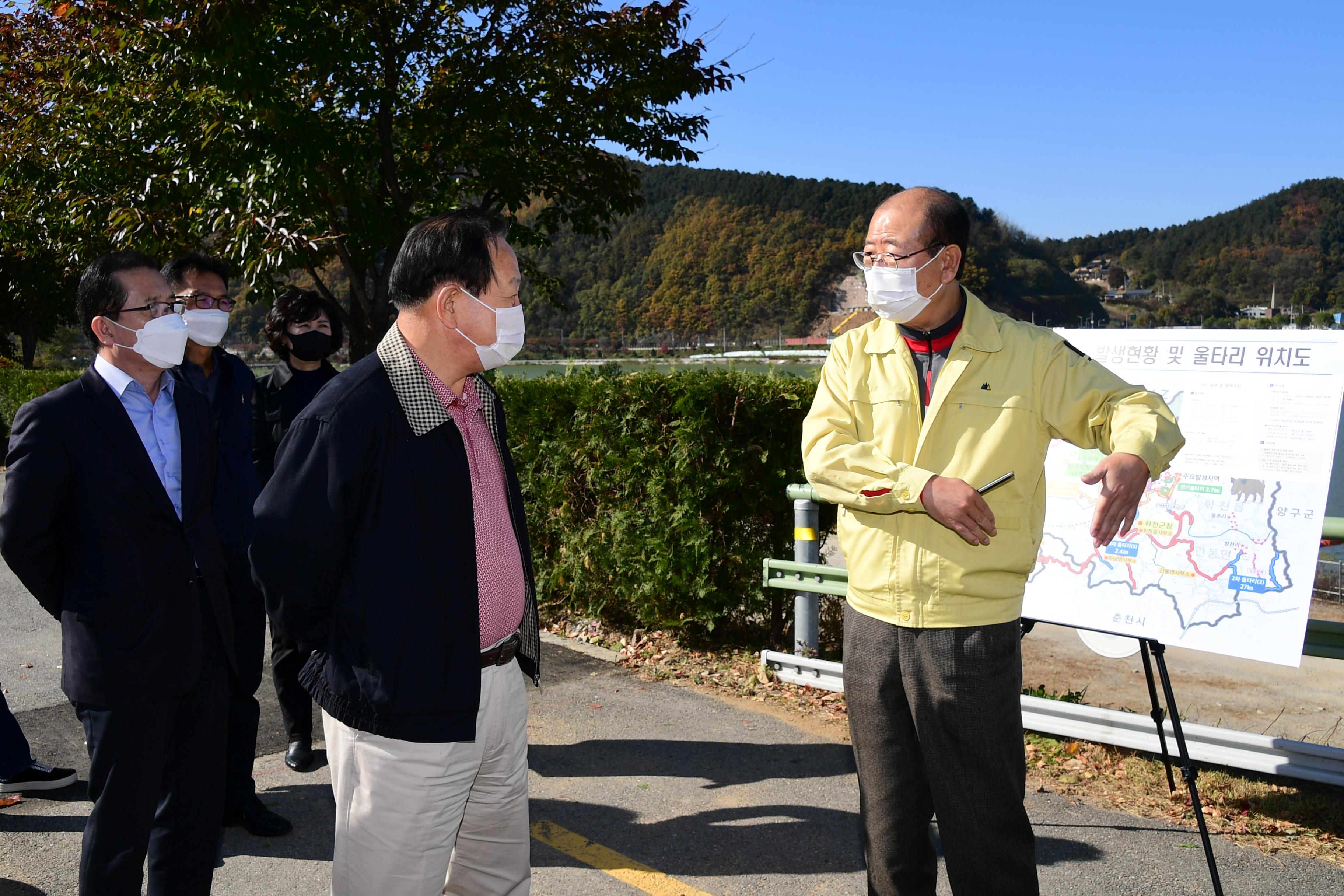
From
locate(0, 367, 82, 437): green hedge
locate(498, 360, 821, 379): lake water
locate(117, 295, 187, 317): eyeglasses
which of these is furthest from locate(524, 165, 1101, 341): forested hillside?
locate(117, 295, 187, 317): eyeglasses

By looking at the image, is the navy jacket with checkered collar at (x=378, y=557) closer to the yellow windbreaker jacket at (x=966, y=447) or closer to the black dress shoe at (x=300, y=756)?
the yellow windbreaker jacket at (x=966, y=447)

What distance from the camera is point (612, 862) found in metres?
3.68

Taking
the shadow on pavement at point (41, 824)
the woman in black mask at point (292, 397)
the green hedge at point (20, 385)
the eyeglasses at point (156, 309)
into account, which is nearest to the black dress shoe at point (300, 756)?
the woman in black mask at point (292, 397)

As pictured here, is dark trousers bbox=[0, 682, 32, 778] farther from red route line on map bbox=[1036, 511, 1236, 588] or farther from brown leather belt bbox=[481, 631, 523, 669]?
red route line on map bbox=[1036, 511, 1236, 588]

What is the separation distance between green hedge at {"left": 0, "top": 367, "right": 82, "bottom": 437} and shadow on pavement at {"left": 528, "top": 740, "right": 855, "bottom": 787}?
52.1 feet

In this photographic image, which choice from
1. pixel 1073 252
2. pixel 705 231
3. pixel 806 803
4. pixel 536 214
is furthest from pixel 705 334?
pixel 806 803

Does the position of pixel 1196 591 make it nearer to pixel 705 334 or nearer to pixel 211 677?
pixel 211 677

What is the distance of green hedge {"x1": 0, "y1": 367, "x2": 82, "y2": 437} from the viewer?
17.9 m

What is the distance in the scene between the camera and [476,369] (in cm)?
241

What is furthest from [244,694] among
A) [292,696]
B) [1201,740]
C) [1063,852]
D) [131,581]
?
Result: [1201,740]

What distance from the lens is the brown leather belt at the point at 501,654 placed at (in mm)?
2355

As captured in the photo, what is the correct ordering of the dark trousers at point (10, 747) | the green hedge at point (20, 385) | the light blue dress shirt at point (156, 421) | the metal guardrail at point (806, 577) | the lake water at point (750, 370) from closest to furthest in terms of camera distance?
the light blue dress shirt at point (156, 421) < the lake water at point (750, 370) < the dark trousers at point (10, 747) < the metal guardrail at point (806, 577) < the green hedge at point (20, 385)

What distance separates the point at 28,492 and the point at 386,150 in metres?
7.26

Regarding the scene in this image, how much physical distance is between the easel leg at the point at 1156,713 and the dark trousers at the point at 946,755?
3.57 ft
